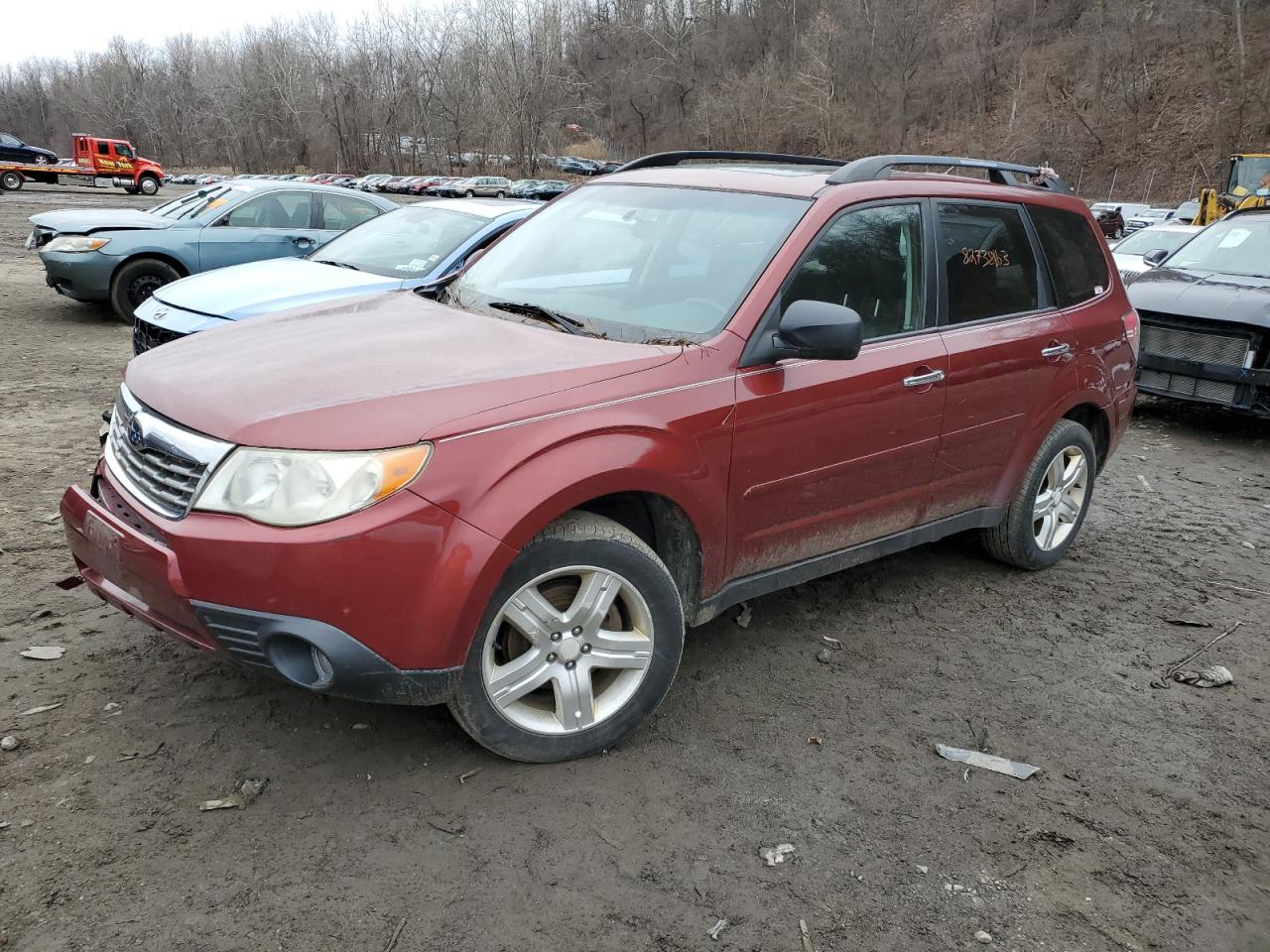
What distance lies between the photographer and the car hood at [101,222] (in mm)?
10406

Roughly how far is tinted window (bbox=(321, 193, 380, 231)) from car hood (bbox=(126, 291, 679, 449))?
7.51m

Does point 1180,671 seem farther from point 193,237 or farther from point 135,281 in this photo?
point 135,281

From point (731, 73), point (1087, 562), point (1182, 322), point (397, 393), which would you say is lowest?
point (1087, 562)

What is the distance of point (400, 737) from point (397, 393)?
3.89 feet

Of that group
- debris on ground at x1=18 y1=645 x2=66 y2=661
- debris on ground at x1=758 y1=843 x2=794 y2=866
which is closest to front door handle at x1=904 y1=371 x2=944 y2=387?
debris on ground at x1=758 y1=843 x2=794 y2=866

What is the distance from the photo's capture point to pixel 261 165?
89.6 m

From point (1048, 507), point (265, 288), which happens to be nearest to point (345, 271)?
point (265, 288)

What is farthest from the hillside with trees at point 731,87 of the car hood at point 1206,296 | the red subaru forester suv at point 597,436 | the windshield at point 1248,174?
the red subaru forester suv at point 597,436

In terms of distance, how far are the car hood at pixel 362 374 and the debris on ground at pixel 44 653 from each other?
3.77 ft

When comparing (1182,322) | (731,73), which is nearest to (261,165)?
(731,73)

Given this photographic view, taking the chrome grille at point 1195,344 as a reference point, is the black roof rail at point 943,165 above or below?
above

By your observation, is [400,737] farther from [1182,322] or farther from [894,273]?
[1182,322]

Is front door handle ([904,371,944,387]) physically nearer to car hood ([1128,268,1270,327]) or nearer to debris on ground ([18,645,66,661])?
debris on ground ([18,645,66,661])

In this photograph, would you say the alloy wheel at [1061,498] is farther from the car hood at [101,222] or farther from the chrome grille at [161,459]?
the car hood at [101,222]
